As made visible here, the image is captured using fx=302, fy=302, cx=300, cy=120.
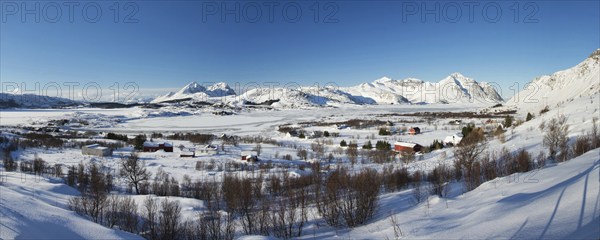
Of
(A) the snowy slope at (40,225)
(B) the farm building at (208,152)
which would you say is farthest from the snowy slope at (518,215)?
(B) the farm building at (208,152)

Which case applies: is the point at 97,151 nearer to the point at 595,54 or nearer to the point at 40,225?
the point at 40,225

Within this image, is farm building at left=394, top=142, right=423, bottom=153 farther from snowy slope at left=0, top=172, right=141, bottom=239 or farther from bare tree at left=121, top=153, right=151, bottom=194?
snowy slope at left=0, top=172, right=141, bottom=239

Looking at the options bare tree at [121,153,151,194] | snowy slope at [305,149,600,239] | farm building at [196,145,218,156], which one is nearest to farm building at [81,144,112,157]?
farm building at [196,145,218,156]

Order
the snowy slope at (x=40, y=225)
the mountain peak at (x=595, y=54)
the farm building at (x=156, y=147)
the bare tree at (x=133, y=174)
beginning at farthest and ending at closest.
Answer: the mountain peak at (x=595, y=54) < the farm building at (x=156, y=147) < the bare tree at (x=133, y=174) < the snowy slope at (x=40, y=225)

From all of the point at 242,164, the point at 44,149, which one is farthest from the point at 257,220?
the point at 44,149

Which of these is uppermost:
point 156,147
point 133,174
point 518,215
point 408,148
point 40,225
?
point 518,215

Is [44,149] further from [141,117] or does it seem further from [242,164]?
[141,117]

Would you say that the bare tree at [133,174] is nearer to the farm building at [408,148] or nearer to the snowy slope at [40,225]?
the snowy slope at [40,225]

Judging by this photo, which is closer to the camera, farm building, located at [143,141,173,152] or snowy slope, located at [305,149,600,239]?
snowy slope, located at [305,149,600,239]

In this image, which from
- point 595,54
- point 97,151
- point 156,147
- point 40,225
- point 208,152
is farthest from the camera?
point 595,54

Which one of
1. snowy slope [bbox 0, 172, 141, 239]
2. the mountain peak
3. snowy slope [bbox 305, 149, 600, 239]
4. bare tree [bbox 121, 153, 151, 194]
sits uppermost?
the mountain peak

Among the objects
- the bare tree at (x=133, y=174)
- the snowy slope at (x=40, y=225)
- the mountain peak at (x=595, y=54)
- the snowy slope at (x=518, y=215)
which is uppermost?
the mountain peak at (x=595, y=54)

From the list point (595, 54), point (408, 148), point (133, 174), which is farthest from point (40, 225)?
point (595, 54)

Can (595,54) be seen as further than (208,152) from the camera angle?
Yes
